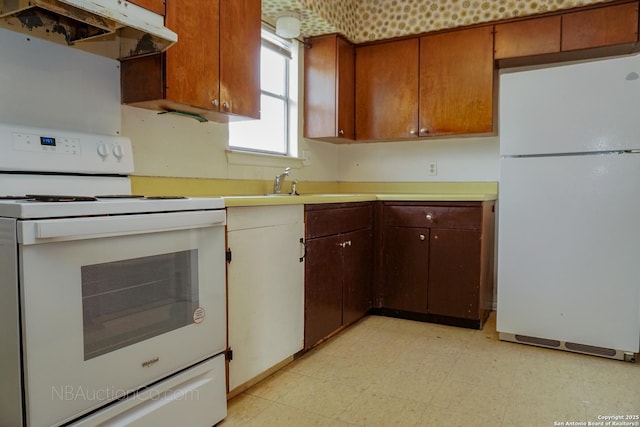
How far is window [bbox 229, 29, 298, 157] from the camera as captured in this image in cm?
287

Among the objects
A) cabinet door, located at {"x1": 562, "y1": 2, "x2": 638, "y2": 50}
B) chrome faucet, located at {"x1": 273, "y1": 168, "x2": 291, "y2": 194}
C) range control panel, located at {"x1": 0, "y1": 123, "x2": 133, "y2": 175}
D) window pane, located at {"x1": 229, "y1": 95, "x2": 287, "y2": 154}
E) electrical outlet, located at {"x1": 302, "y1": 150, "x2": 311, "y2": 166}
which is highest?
cabinet door, located at {"x1": 562, "y1": 2, "x2": 638, "y2": 50}

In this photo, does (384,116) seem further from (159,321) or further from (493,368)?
(159,321)

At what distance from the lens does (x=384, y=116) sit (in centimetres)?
331

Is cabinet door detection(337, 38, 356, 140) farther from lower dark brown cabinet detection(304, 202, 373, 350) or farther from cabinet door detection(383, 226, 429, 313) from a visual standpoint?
cabinet door detection(383, 226, 429, 313)

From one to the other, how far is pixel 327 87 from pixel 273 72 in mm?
416

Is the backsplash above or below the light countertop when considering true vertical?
above

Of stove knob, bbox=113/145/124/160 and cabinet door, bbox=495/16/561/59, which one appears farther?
cabinet door, bbox=495/16/561/59

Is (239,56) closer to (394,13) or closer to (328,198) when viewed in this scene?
(328,198)

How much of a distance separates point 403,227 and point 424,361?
0.98 metres

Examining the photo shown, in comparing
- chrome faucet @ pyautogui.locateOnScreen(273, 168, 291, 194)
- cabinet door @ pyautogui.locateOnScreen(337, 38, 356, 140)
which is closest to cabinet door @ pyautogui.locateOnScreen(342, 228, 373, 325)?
chrome faucet @ pyautogui.locateOnScreen(273, 168, 291, 194)

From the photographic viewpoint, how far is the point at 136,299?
1.33m

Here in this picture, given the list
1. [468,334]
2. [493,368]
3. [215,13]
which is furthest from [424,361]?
[215,13]

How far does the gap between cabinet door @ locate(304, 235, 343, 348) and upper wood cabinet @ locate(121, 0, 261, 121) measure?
2.70 feet

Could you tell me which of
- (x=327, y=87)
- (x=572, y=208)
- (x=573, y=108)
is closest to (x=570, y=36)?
(x=573, y=108)
